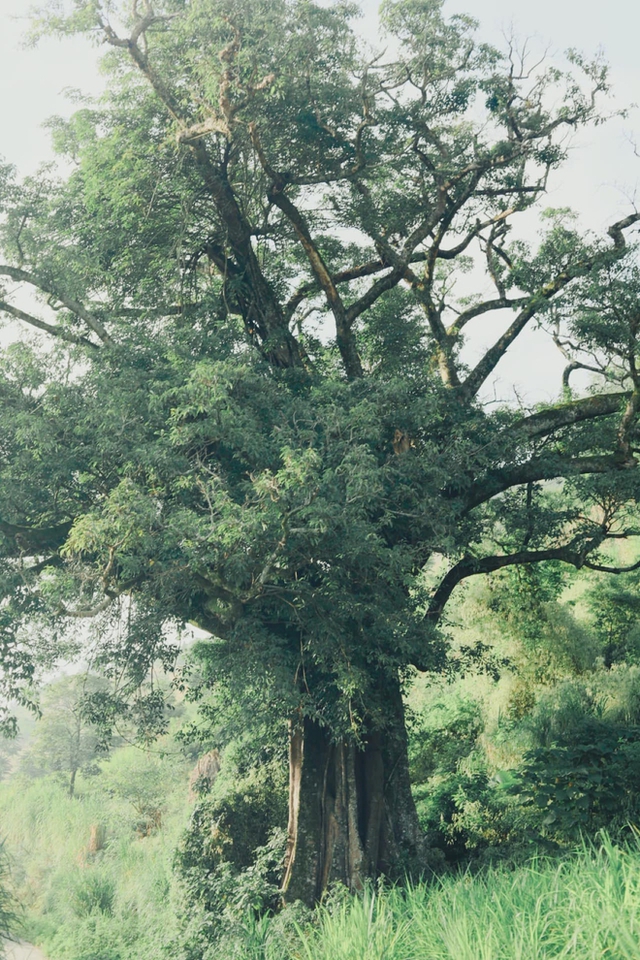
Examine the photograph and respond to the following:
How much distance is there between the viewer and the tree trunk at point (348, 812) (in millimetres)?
9930

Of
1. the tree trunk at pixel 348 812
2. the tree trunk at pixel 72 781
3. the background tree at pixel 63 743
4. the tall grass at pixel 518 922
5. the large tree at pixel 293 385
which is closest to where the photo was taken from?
the tall grass at pixel 518 922

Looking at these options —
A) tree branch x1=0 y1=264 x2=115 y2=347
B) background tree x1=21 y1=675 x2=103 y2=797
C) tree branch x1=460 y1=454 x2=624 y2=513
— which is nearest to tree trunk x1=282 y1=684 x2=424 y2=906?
tree branch x1=460 y1=454 x2=624 y2=513

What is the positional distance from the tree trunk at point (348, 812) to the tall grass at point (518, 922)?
2.75 m

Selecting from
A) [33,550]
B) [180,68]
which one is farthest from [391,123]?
[33,550]

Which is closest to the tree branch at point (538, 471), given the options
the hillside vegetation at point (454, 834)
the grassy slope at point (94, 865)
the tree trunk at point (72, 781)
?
the hillside vegetation at point (454, 834)

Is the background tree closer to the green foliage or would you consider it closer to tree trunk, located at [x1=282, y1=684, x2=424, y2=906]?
the green foliage

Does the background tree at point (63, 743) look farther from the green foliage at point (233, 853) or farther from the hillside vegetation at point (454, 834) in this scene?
the green foliage at point (233, 853)

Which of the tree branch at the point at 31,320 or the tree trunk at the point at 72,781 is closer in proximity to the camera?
the tree branch at the point at 31,320

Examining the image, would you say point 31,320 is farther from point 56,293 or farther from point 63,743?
point 63,743

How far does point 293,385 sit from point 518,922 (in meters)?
6.56

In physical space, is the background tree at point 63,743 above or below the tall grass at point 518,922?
above

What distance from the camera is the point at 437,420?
10000 mm

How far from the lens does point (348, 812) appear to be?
10.1m

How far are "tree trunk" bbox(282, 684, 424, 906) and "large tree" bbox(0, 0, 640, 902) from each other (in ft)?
0.12
